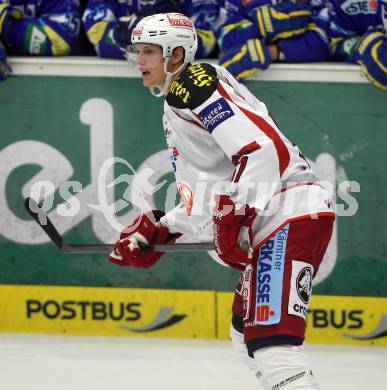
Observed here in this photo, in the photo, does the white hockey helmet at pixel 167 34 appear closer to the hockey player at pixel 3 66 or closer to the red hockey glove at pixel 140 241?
the red hockey glove at pixel 140 241

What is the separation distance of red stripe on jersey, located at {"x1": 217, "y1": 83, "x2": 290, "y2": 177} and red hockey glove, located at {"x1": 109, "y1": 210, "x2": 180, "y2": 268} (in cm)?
68

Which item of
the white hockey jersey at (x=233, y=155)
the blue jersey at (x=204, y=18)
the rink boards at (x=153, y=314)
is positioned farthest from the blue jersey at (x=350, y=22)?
the white hockey jersey at (x=233, y=155)

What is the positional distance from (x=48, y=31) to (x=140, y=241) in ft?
6.52

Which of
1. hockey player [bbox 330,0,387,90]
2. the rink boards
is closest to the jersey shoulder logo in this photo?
hockey player [bbox 330,0,387,90]

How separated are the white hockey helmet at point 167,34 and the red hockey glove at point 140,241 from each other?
626 mm

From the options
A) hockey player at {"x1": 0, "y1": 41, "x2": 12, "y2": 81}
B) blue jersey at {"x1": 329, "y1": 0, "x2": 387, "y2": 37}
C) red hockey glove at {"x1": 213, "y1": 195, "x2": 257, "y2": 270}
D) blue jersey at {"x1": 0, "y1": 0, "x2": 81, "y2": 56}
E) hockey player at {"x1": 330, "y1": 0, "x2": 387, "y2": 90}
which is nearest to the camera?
red hockey glove at {"x1": 213, "y1": 195, "x2": 257, "y2": 270}

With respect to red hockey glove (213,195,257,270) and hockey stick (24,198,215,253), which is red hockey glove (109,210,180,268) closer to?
hockey stick (24,198,215,253)

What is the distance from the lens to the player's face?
3.86m

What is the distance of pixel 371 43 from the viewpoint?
209 inches

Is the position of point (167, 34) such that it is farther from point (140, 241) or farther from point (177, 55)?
point (140, 241)

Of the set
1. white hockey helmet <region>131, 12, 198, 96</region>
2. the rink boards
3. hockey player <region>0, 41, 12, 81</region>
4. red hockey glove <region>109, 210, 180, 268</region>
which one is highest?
white hockey helmet <region>131, 12, 198, 96</region>

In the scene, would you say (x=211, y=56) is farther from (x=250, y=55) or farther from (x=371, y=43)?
(x=371, y=43)

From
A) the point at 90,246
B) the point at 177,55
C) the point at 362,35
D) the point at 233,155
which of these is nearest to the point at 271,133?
the point at 233,155

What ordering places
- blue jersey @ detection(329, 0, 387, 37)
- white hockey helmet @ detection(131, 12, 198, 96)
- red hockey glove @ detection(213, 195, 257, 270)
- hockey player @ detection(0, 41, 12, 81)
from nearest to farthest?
red hockey glove @ detection(213, 195, 257, 270)
white hockey helmet @ detection(131, 12, 198, 96)
hockey player @ detection(0, 41, 12, 81)
blue jersey @ detection(329, 0, 387, 37)
